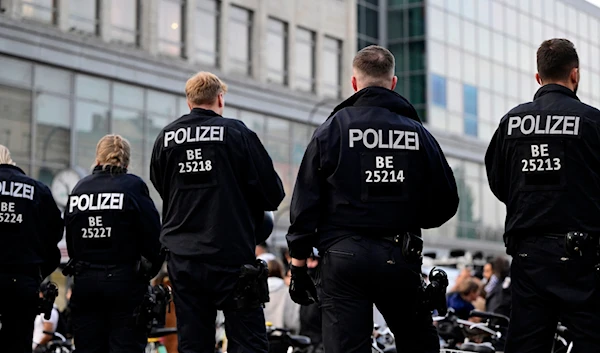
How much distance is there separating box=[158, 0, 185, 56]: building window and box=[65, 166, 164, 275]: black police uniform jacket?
2829 centimetres

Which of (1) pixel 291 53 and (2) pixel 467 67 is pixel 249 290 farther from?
(2) pixel 467 67

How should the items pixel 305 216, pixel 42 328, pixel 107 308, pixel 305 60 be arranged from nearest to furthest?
pixel 305 216 → pixel 107 308 → pixel 42 328 → pixel 305 60

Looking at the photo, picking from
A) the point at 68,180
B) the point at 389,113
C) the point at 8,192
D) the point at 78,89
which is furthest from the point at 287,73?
the point at 389,113

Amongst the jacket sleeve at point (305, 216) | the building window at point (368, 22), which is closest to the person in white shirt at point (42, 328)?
the jacket sleeve at point (305, 216)

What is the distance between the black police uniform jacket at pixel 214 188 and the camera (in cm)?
743

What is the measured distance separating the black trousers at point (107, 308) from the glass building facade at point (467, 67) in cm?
4106

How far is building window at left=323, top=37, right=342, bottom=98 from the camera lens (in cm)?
4432

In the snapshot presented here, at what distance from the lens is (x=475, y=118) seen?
179ft

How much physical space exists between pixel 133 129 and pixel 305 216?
29978 mm

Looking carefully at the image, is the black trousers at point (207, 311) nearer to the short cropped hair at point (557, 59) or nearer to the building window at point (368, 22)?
the short cropped hair at point (557, 59)

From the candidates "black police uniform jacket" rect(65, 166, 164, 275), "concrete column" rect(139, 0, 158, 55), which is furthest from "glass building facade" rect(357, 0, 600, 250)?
"black police uniform jacket" rect(65, 166, 164, 275)

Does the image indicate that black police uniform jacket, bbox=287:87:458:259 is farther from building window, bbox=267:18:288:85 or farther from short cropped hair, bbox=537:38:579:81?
building window, bbox=267:18:288:85

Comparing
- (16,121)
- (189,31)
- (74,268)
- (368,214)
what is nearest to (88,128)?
(16,121)

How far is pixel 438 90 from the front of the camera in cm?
5184
